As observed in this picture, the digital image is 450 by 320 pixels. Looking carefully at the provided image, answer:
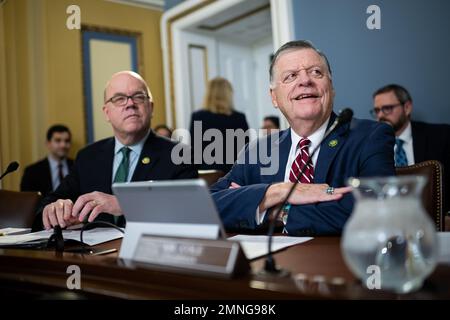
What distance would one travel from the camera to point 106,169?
208cm

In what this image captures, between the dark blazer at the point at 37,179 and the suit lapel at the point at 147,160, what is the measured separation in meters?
2.50

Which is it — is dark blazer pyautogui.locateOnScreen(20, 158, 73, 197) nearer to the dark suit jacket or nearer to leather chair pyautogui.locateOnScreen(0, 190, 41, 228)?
leather chair pyautogui.locateOnScreen(0, 190, 41, 228)

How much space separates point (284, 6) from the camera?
356 cm

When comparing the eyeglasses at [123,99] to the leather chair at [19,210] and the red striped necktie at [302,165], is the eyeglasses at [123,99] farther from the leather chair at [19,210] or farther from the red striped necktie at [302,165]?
the red striped necktie at [302,165]

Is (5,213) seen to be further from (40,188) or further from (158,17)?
(158,17)

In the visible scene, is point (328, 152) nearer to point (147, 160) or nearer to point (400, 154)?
point (147, 160)

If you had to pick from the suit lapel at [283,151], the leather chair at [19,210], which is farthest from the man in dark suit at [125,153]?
the suit lapel at [283,151]

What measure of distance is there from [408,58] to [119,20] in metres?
3.16

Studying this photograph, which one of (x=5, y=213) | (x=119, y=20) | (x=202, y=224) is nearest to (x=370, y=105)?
(x=5, y=213)

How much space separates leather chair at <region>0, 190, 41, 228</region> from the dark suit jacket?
2.31 m

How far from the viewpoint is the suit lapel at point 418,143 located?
295 cm

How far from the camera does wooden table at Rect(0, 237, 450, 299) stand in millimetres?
659

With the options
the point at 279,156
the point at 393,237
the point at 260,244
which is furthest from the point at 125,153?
the point at 393,237

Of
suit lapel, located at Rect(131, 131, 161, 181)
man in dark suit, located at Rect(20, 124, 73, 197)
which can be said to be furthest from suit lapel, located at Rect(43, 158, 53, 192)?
suit lapel, located at Rect(131, 131, 161, 181)
